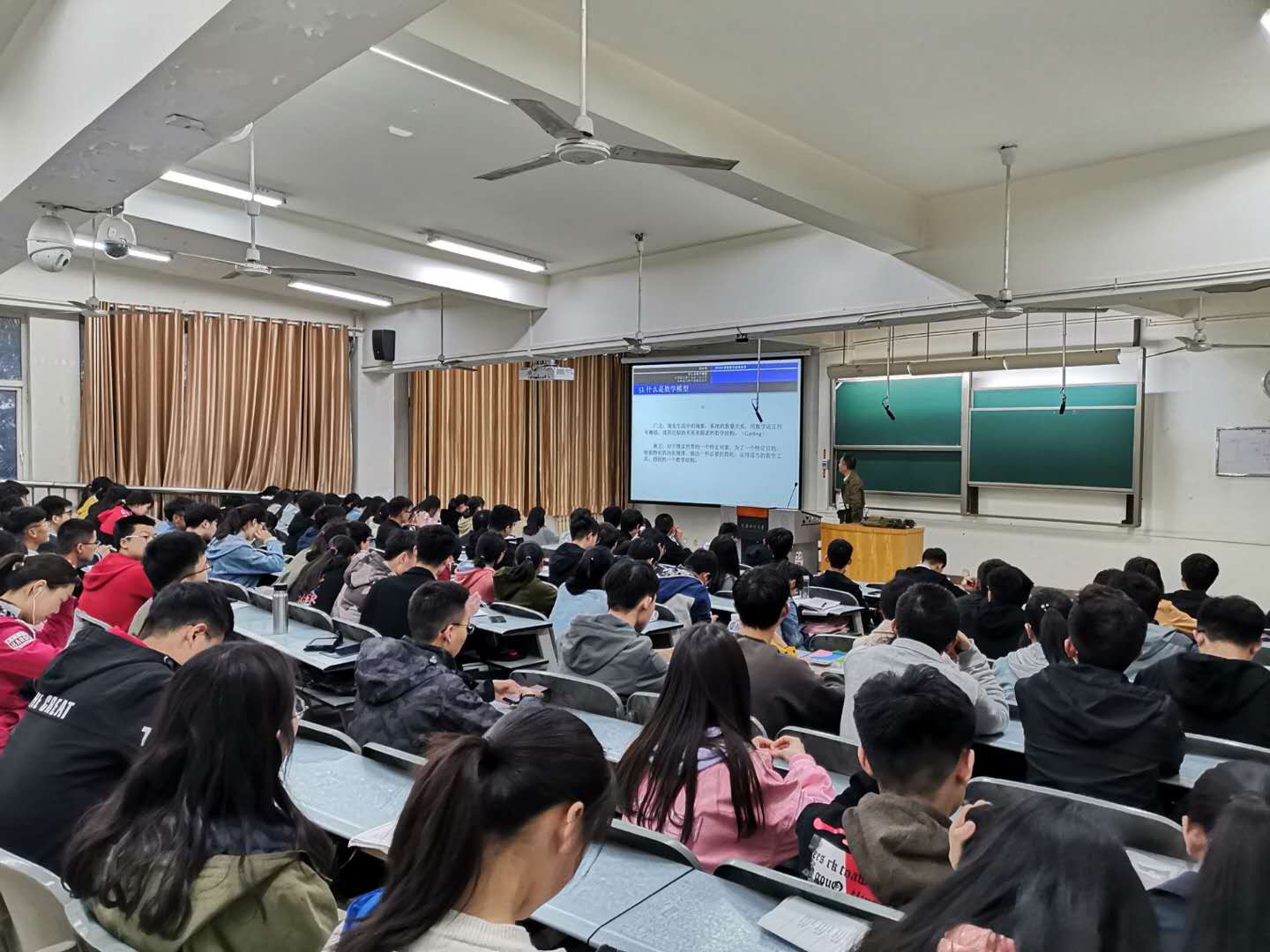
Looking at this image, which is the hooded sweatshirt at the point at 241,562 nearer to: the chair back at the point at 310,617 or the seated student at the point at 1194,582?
the chair back at the point at 310,617

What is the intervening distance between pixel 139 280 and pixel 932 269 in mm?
8451

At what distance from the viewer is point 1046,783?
258cm

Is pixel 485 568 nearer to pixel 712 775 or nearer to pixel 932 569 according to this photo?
pixel 932 569

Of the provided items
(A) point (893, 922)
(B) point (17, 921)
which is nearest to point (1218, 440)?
(A) point (893, 922)

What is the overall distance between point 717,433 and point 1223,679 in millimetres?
7930

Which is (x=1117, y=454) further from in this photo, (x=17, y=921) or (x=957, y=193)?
(x=17, y=921)

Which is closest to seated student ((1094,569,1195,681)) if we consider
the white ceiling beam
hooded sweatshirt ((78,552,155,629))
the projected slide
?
the white ceiling beam

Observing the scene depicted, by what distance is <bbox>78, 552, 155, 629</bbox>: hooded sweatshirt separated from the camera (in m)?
3.63

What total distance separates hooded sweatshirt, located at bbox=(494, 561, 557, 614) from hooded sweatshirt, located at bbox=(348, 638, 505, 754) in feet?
7.40

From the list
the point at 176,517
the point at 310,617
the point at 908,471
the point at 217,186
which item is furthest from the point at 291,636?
the point at 908,471

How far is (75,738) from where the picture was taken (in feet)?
5.83

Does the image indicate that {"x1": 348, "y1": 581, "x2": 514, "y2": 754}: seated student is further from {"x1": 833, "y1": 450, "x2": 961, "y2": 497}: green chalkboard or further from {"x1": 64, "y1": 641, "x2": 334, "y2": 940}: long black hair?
{"x1": 833, "y1": 450, "x2": 961, "y2": 497}: green chalkboard

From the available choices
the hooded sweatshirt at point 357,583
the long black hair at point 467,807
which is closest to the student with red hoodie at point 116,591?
the hooded sweatshirt at point 357,583

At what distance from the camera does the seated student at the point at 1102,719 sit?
2.41 meters
